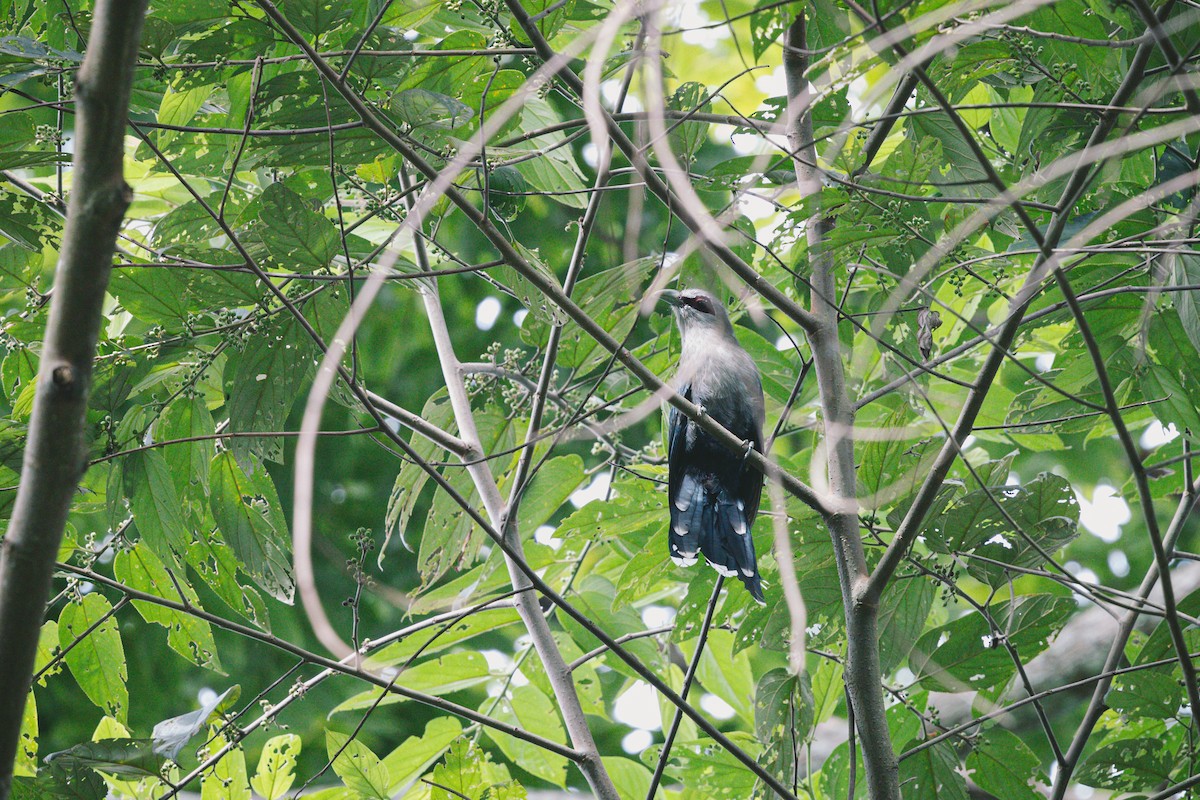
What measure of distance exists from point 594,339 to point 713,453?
1618mm

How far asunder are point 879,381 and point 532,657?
1230 mm

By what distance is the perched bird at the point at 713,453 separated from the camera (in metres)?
2.48

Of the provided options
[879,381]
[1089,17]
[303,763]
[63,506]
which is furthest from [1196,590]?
[303,763]

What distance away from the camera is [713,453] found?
366 cm

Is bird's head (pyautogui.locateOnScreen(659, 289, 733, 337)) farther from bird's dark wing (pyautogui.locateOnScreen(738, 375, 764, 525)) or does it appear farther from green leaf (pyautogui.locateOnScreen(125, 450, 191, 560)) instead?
green leaf (pyautogui.locateOnScreen(125, 450, 191, 560))

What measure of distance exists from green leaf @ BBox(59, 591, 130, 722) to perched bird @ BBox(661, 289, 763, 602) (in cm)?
129

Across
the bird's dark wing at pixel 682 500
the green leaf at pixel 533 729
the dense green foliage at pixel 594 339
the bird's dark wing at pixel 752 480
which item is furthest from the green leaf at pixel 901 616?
the green leaf at pixel 533 729

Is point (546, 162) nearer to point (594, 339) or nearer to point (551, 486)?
point (594, 339)

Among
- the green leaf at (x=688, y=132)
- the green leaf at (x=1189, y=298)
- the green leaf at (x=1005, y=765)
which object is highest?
the green leaf at (x=688, y=132)

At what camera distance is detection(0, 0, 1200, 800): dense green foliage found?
5.97ft


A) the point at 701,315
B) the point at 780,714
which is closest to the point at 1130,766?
the point at 780,714

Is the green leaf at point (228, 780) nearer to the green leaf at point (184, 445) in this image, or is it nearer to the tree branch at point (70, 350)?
the green leaf at point (184, 445)

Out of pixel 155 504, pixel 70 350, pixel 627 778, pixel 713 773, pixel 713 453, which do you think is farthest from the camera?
pixel 713 453

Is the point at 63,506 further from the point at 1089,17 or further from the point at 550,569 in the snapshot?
the point at 550,569
